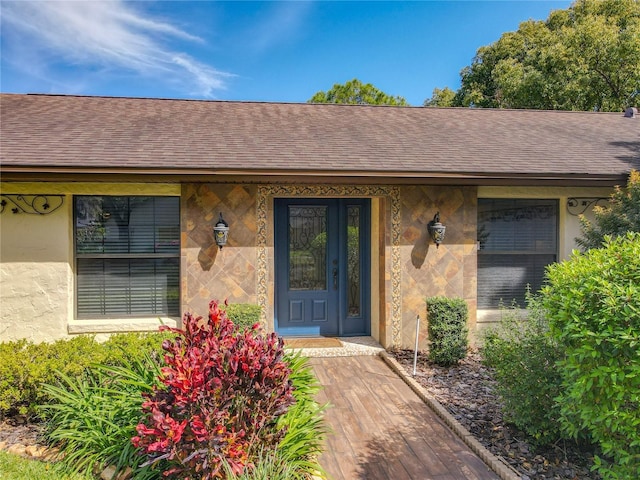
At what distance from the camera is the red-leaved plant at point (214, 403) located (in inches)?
96.4

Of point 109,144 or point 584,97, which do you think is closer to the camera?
point 109,144

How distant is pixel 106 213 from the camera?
19.5 ft

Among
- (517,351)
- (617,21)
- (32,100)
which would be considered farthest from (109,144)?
(617,21)

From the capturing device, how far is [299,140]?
22.2 ft

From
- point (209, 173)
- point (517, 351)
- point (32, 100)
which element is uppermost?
point (32, 100)

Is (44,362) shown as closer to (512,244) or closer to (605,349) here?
(605,349)

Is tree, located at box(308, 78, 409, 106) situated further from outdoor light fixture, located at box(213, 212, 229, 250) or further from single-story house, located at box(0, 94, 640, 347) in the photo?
outdoor light fixture, located at box(213, 212, 229, 250)

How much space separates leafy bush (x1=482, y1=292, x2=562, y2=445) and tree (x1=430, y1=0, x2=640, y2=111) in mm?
15572

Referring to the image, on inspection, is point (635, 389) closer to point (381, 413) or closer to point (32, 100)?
point (381, 413)

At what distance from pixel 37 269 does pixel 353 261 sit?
4.87m

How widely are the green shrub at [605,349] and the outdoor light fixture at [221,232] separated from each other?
4411 millimetres

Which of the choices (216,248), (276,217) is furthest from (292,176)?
(216,248)

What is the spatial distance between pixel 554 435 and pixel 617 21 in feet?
62.8

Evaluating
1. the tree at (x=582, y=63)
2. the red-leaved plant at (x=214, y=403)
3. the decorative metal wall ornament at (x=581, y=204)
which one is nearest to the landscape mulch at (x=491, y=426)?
the red-leaved plant at (x=214, y=403)
